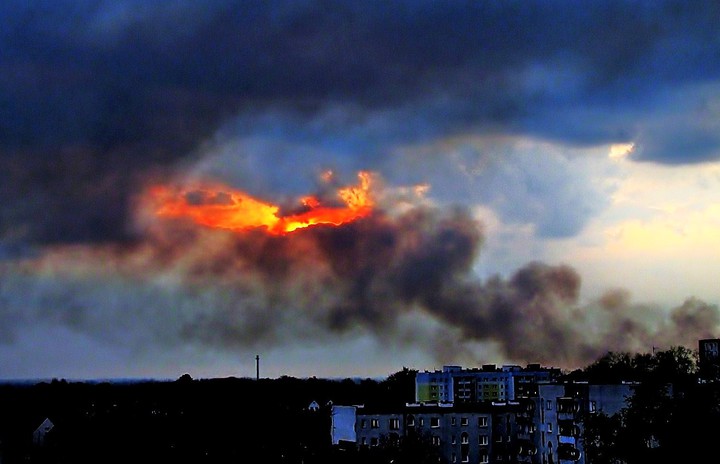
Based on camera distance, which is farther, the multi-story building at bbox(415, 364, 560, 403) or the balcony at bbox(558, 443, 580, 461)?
the multi-story building at bbox(415, 364, 560, 403)

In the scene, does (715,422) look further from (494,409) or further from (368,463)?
(494,409)

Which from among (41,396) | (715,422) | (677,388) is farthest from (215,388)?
(715,422)

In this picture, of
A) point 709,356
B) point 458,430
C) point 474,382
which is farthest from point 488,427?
point 474,382

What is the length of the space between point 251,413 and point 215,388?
149ft

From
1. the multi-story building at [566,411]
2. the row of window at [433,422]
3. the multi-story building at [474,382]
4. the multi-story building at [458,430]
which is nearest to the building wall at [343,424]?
the multi-story building at [458,430]

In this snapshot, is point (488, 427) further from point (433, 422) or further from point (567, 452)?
point (567, 452)

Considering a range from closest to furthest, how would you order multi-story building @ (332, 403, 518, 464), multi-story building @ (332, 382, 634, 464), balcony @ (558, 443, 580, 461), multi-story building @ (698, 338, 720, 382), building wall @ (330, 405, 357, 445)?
balcony @ (558, 443, 580, 461) → multi-story building @ (332, 382, 634, 464) → multi-story building @ (332, 403, 518, 464) → building wall @ (330, 405, 357, 445) → multi-story building @ (698, 338, 720, 382)

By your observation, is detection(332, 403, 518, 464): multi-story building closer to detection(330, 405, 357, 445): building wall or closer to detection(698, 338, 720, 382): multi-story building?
detection(330, 405, 357, 445): building wall

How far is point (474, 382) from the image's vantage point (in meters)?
184

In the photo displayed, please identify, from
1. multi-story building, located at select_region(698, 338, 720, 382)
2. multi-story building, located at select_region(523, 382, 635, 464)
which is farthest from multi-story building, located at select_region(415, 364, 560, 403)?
multi-story building, located at select_region(523, 382, 635, 464)

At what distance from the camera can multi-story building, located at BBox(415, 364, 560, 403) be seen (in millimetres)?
182000

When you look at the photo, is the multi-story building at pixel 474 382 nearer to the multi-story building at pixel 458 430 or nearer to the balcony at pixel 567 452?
the multi-story building at pixel 458 430

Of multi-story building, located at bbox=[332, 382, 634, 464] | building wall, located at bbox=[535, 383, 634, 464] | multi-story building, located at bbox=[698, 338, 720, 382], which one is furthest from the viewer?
multi-story building, located at bbox=[698, 338, 720, 382]

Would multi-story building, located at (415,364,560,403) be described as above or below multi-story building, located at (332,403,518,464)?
above
